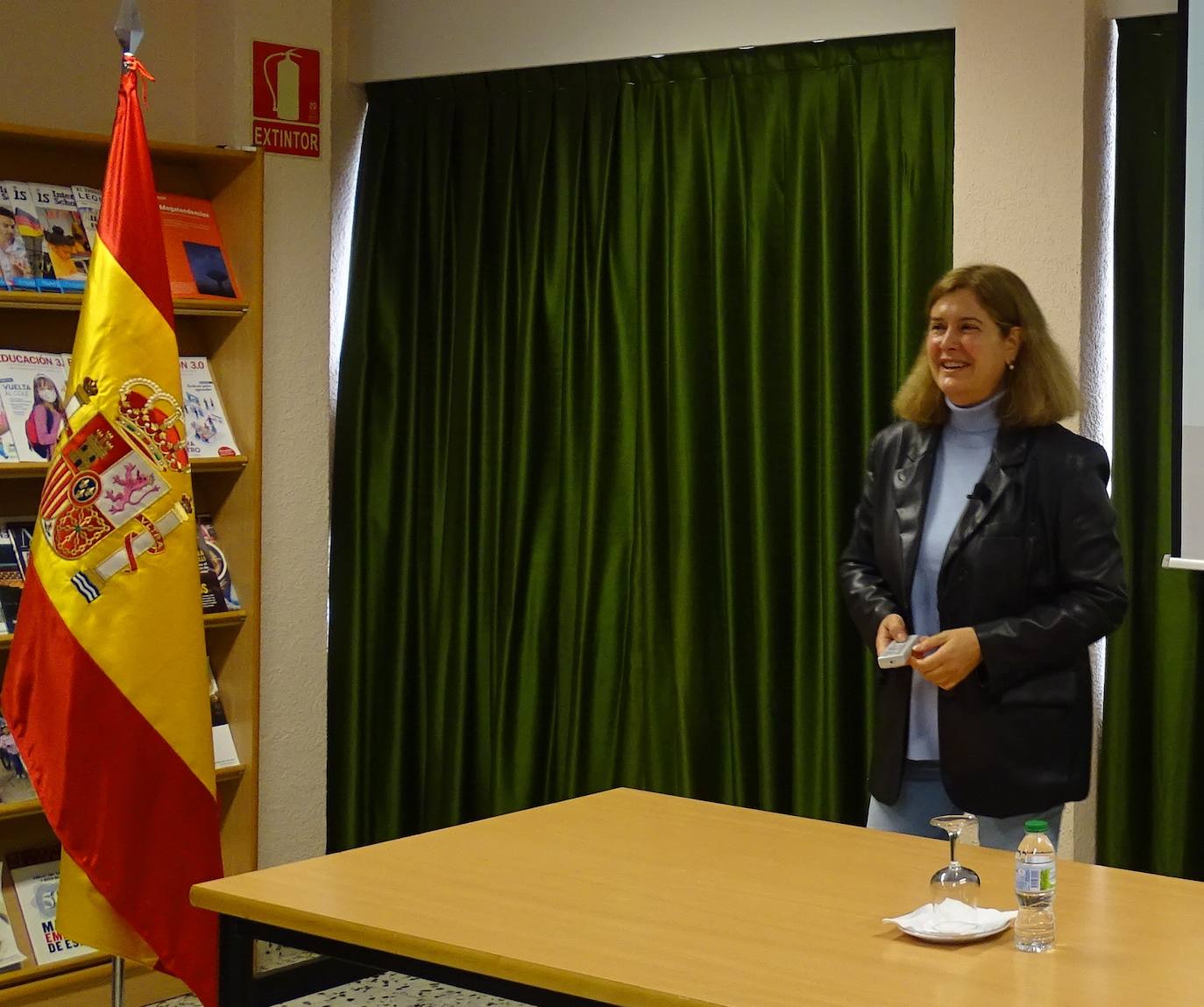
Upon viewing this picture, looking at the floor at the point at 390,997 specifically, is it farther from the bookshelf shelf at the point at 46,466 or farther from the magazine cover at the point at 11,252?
the magazine cover at the point at 11,252

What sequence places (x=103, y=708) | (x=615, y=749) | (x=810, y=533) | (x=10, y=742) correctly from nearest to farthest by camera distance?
(x=103, y=708), (x=10, y=742), (x=810, y=533), (x=615, y=749)

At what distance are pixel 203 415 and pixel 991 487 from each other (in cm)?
205

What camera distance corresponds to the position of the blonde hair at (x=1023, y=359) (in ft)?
9.34

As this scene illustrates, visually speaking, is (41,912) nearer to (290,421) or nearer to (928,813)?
(290,421)

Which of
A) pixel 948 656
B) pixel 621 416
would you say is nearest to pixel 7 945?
pixel 621 416

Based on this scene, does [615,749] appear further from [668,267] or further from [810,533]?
[668,267]

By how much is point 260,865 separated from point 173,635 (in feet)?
3.12

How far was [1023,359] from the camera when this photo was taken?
2881mm

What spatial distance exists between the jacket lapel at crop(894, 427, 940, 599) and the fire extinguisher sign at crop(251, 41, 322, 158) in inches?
80.2

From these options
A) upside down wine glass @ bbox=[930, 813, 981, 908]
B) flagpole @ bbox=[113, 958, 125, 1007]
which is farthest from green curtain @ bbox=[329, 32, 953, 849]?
upside down wine glass @ bbox=[930, 813, 981, 908]

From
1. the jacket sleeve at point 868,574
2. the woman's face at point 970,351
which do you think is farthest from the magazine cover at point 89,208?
the woman's face at point 970,351

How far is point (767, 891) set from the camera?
2.09 m

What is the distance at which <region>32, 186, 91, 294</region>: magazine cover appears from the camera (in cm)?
374

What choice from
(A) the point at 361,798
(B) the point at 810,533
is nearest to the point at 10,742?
(A) the point at 361,798
